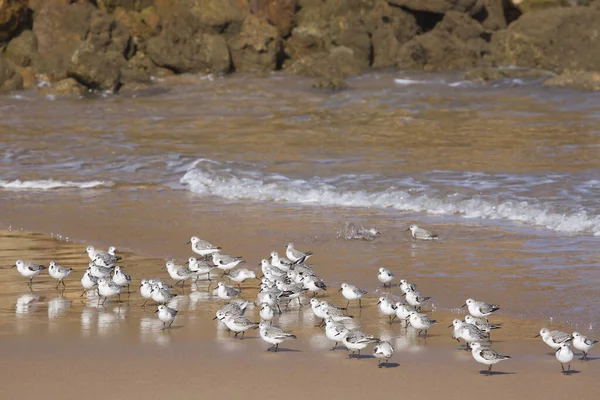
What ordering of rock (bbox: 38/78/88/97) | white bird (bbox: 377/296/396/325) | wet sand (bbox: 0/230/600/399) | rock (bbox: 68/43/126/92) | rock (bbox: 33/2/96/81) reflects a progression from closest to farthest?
wet sand (bbox: 0/230/600/399)
white bird (bbox: 377/296/396/325)
rock (bbox: 38/78/88/97)
rock (bbox: 68/43/126/92)
rock (bbox: 33/2/96/81)

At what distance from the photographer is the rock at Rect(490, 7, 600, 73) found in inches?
1356

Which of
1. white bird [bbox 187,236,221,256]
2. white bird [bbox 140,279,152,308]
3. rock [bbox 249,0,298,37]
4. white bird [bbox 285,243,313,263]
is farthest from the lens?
rock [bbox 249,0,298,37]

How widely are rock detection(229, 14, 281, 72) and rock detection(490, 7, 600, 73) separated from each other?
8.36 metres

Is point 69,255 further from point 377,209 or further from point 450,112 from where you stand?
point 450,112

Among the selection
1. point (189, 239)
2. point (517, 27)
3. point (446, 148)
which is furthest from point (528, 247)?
point (517, 27)

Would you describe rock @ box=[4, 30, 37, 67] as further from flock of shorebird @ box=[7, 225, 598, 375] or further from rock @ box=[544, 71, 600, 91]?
flock of shorebird @ box=[7, 225, 598, 375]

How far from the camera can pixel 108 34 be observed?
38375 millimetres

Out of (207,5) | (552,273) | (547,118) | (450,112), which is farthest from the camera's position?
(207,5)

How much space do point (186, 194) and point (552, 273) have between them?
745cm

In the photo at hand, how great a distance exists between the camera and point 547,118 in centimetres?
2519

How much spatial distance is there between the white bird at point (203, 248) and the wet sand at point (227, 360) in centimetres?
149

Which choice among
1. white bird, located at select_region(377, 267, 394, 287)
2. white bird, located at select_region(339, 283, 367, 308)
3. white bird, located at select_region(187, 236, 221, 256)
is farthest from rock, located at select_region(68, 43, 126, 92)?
white bird, located at select_region(339, 283, 367, 308)

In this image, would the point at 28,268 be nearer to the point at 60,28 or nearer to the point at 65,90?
the point at 65,90

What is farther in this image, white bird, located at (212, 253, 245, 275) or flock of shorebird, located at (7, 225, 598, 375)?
white bird, located at (212, 253, 245, 275)
